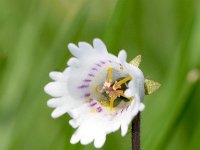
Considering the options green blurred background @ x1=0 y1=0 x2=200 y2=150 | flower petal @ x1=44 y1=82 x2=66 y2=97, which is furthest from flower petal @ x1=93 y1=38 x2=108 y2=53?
green blurred background @ x1=0 y1=0 x2=200 y2=150

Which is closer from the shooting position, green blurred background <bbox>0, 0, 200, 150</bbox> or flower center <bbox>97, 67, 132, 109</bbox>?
→ flower center <bbox>97, 67, 132, 109</bbox>

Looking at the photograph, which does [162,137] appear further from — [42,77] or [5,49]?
[5,49]


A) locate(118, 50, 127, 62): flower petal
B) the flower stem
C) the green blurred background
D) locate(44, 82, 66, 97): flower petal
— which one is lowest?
the flower stem

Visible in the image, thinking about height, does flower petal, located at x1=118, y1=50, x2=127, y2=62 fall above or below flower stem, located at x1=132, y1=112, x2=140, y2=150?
above

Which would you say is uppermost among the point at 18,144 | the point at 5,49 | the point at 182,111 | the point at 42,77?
the point at 5,49

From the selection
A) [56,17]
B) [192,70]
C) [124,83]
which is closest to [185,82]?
[192,70]

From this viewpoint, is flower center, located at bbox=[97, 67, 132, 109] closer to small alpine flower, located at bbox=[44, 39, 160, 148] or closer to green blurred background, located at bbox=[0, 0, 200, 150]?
small alpine flower, located at bbox=[44, 39, 160, 148]

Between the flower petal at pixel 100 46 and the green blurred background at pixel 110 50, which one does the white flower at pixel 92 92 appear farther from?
the green blurred background at pixel 110 50

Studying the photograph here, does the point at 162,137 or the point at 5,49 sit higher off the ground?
the point at 5,49

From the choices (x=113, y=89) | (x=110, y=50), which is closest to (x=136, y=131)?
(x=113, y=89)
